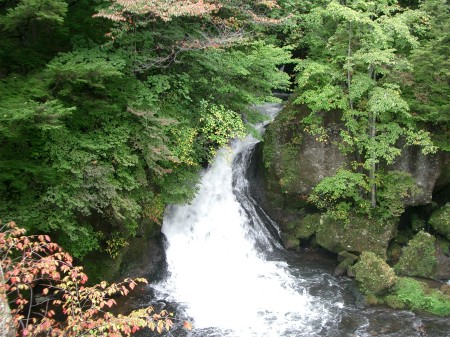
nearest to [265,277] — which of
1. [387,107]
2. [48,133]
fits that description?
[387,107]

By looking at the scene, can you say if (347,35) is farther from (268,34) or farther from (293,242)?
(293,242)

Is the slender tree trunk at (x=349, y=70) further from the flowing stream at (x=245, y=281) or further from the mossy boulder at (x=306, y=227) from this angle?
the flowing stream at (x=245, y=281)

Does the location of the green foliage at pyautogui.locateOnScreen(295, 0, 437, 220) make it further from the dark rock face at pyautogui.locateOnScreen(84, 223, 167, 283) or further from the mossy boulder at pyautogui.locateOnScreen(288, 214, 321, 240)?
the dark rock face at pyautogui.locateOnScreen(84, 223, 167, 283)

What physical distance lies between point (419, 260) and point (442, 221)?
2131 mm

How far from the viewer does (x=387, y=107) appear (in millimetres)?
11992

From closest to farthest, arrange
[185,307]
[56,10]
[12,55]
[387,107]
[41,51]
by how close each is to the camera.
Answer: [56,10] < [12,55] < [41,51] < [185,307] < [387,107]

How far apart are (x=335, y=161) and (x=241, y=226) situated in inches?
173

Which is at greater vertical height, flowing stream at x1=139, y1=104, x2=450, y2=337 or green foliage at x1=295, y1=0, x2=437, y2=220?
green foliage at x1=295, y1=0, x2=437, y2=220

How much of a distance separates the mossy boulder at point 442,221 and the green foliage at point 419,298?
3116mm

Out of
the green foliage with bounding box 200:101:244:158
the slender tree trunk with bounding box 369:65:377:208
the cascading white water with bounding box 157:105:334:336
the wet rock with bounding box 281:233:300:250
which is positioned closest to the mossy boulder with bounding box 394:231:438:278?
the slender tree trunk with bounding box 369:65:377:208

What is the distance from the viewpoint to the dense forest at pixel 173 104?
27.3ft

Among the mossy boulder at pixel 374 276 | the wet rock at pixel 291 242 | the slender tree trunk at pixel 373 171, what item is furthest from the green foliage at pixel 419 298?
the wet rock at pixel 291 242

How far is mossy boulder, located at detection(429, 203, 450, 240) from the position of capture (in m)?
13.9

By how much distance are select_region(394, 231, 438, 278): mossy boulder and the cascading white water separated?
146 inches
